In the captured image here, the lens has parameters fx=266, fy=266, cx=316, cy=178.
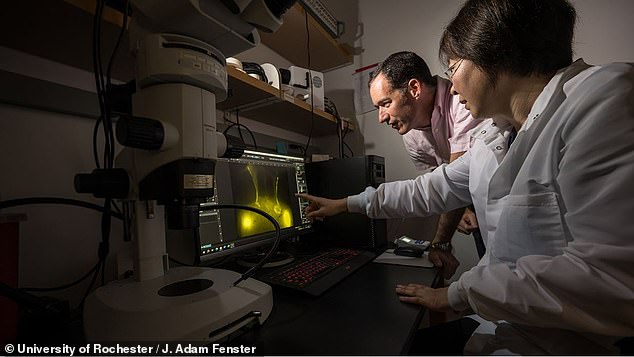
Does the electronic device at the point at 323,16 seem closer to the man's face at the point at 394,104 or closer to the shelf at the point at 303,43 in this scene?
the shelf at the point at 303,43

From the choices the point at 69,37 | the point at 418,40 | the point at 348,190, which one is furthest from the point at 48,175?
the point at 418,40

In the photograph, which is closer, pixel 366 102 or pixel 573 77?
pixel 573 77

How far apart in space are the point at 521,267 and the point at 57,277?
1051 millimetres

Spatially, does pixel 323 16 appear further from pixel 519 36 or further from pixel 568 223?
pixel 568 223

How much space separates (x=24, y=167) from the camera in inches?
25.0

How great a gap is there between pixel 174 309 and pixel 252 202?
1.77ft

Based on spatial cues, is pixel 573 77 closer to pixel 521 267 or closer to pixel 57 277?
pixel 521 267

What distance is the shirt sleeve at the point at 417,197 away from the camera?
3.30ft

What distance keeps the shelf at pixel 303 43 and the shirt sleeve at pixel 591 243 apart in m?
1.13

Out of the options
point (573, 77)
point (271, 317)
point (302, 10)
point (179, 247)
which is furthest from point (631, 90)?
point (302, 10)

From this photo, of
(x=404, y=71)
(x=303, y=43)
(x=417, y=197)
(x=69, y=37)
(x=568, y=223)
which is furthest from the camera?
(x=303, y=43)

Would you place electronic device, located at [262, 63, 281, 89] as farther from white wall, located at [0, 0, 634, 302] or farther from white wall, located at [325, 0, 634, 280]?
white wall, located at [325, 0, 634, 280]

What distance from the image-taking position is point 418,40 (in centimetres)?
167

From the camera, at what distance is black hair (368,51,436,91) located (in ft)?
4.26
